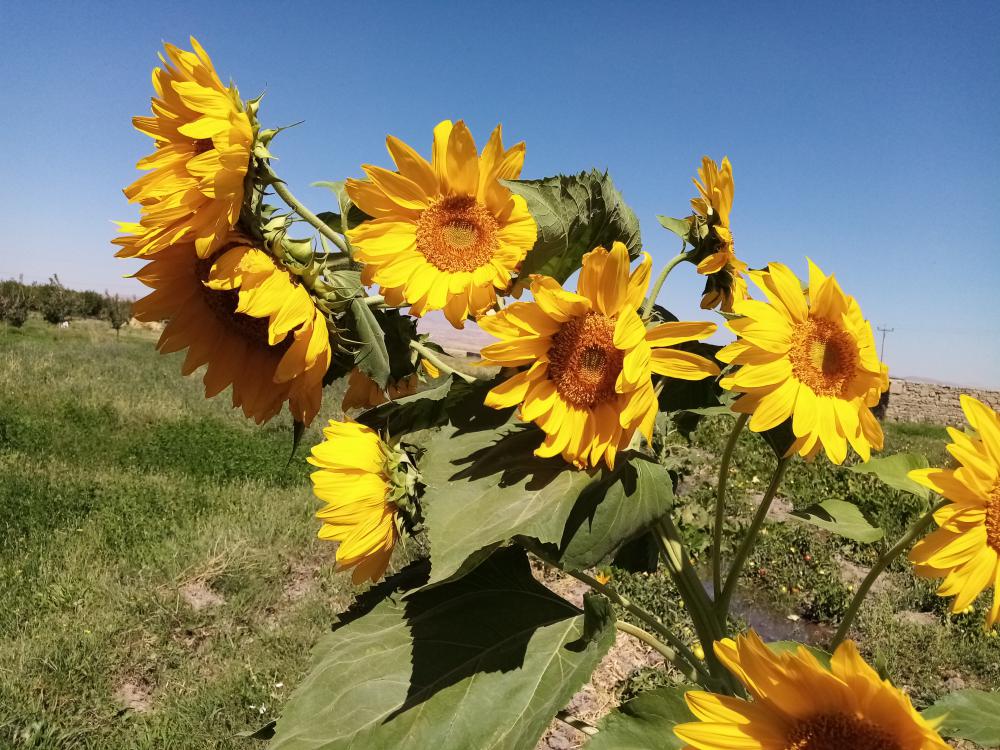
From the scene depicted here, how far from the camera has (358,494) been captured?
788mm

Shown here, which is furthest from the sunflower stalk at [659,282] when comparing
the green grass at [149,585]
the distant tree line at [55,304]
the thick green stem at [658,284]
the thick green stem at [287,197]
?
the distant tree line at [55,304]

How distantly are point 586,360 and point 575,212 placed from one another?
0.48 feet

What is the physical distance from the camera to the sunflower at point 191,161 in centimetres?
65

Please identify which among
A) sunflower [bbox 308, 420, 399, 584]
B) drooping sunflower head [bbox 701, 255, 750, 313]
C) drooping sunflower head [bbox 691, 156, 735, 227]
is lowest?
sunflower [bbox 308, 420, 399, 584]

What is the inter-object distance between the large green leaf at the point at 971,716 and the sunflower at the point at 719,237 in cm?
46

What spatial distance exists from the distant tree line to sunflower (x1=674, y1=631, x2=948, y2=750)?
28.1m

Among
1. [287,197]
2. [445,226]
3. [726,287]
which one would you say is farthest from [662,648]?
[287,197]

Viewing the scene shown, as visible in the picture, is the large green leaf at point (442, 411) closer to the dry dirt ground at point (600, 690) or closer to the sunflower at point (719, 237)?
the sunflower at point (719, 237)

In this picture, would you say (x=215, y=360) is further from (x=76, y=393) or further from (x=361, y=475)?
(x=76, y=393)

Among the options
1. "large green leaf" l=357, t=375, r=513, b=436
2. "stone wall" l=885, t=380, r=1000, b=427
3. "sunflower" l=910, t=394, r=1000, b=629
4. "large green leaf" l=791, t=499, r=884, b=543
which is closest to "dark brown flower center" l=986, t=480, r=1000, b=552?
"sunflower" l=910, t=394, r=1000, b=629

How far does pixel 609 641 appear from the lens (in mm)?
738

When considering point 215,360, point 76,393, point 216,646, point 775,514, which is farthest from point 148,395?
point 215,360

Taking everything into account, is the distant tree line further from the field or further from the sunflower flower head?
the sunflower flower head

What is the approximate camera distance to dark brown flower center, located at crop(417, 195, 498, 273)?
71 cm
